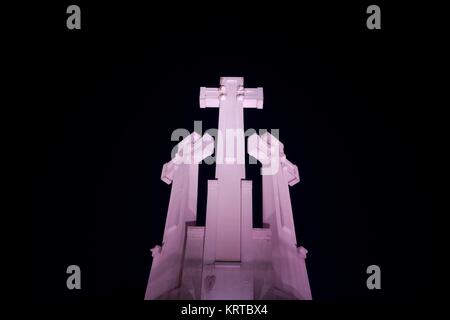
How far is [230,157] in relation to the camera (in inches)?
366

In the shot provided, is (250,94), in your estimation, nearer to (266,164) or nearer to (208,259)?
(266,164)

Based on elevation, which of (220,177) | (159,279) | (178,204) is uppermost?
(220,177)

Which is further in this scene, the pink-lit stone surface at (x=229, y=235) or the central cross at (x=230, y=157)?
the central cross at (x=230, y=157)

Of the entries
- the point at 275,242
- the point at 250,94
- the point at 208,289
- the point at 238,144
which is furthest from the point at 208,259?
the point at 250,94

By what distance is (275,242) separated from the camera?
8117mm

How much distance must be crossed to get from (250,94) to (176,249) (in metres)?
5.00

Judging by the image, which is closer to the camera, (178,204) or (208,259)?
(208,259)

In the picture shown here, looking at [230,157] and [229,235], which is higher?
[230,157]

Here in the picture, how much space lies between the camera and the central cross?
7.85 meters

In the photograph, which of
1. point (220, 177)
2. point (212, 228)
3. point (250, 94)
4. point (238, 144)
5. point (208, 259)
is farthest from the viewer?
point (250, 94)

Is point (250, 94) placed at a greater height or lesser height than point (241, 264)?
greater

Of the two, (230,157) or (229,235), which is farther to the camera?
(230,157)

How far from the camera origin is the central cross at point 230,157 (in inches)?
309

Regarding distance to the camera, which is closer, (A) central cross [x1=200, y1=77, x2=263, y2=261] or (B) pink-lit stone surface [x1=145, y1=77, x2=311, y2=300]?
(B) pink-lit stone surface [x1=145, y1=77, x2=311, y2=300]
